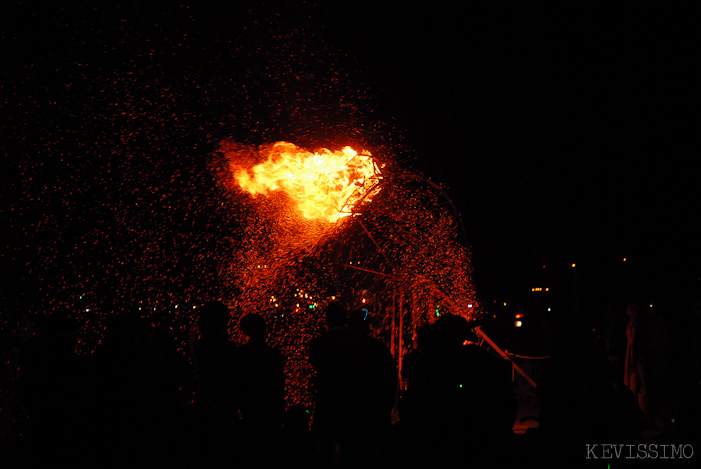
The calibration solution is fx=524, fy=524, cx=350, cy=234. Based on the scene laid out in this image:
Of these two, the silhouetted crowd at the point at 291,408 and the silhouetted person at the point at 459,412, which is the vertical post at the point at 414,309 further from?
the silhouetted person at the point at 459,412


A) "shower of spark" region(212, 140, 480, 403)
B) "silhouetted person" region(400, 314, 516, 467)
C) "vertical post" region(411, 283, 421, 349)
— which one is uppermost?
"shower of spark" region(212, 140, 480, 403)

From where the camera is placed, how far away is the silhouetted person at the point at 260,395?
3826mm

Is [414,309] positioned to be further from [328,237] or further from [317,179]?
[317,179]

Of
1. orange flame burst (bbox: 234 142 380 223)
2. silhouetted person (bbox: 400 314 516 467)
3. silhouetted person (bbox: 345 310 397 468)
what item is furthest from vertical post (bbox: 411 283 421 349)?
silhouetted person (bbox: 400 314 516 467)

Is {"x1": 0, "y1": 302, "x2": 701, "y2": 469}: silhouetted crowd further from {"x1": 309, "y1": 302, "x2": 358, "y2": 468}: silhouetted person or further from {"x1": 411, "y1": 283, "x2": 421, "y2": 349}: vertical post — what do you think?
{"x1": 411, "y1": 283, "x2": 421, "y2": 349}: vertical post

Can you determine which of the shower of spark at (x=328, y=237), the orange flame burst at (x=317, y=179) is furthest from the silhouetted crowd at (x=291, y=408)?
the orange flame burst at (x=317, y=179)

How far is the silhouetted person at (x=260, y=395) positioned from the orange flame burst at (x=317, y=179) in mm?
4187

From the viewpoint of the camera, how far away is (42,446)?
3.12 m

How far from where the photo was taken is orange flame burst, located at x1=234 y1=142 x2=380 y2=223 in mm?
8172

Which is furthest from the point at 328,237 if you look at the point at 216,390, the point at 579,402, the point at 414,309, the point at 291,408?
the point at 579,402

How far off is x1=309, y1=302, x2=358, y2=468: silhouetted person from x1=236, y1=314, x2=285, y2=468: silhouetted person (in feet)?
1.13

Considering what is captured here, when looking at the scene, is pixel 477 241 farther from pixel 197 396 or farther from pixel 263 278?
pixel 197 396

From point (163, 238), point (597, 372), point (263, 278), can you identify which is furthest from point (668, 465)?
point (163, 238)

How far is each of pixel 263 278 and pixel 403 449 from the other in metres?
6.89
